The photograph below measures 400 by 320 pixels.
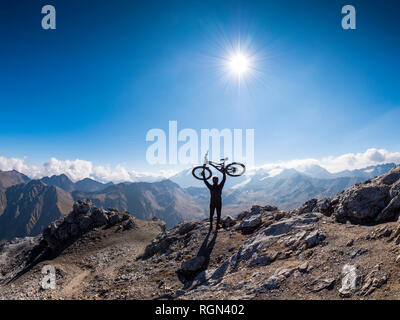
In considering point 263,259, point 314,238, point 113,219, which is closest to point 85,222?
point 113,219

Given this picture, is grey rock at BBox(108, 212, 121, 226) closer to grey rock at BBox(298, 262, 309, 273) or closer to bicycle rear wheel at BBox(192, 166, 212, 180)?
bicycle rear wheel at BBox(192, 166, 212, 180)

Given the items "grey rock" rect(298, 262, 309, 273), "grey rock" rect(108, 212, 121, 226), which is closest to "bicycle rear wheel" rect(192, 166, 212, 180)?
"grey rock" rect(298, 262, 309, 273)

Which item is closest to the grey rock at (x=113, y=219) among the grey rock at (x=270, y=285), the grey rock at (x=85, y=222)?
the grey rock at (x=85, y=222)

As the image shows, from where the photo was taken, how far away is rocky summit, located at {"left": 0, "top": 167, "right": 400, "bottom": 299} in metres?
9.09

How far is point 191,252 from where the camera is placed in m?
19.4

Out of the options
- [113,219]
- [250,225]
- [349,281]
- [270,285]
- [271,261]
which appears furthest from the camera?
[113,219]

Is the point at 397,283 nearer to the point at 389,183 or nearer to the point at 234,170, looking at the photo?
the point at 389,183

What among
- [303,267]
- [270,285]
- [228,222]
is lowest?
[228,222]

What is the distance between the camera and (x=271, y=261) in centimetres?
1297

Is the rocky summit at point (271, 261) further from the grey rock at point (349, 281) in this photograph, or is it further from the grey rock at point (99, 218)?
the grey rock at point (99, 218)

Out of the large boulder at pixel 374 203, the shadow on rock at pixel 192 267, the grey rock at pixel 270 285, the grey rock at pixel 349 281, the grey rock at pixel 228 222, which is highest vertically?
the large boulder at pixel 374 203

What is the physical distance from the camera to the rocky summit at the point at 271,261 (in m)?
9.09

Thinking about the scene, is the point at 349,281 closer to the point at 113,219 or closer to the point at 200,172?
the point at 200,172

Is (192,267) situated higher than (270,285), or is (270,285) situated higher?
(270,285)
